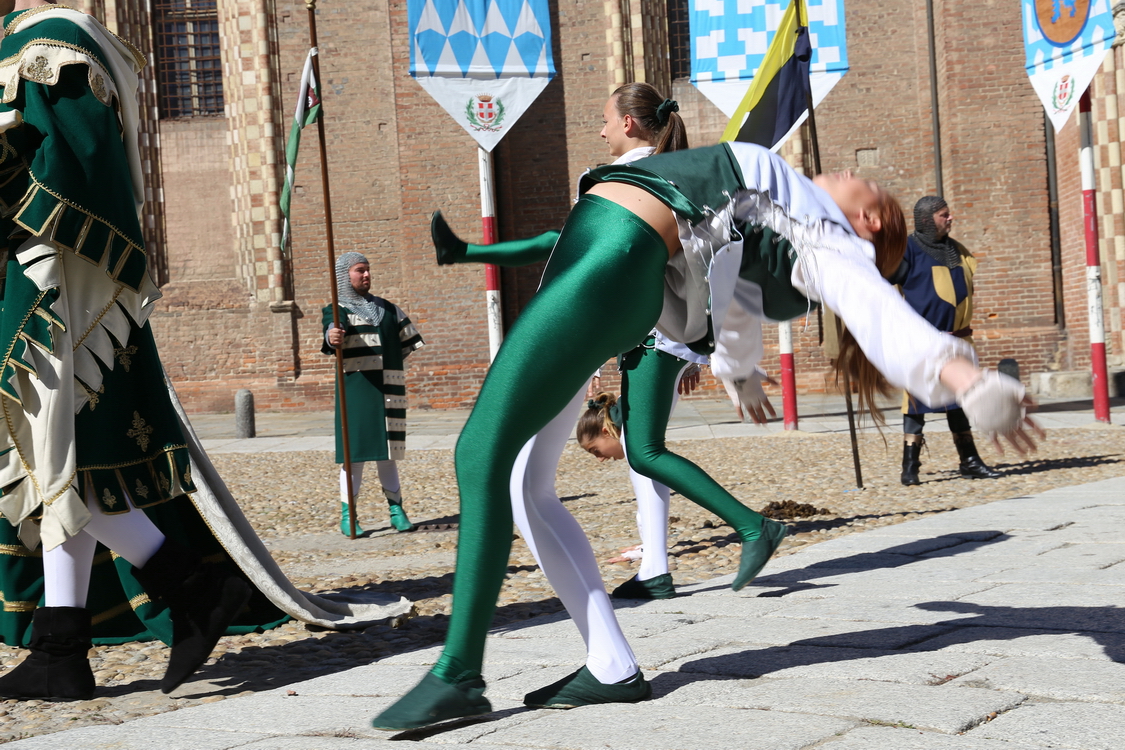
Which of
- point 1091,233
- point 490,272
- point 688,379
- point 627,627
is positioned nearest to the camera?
point 627,627

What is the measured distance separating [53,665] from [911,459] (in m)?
5.71

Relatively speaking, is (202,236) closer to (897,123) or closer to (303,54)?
(303,54)

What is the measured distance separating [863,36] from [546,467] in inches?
673

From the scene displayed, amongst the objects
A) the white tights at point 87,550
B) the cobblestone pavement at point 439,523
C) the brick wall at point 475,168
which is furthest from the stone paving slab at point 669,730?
the brick wall at point 475,168

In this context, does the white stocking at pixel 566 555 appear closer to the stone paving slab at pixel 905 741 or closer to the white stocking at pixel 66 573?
the stone paving slab at pixel 905 741

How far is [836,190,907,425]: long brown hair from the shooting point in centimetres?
246

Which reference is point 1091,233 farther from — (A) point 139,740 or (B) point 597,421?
(A) point 139,740

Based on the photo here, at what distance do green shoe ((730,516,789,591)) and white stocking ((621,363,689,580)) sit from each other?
0.63 meters

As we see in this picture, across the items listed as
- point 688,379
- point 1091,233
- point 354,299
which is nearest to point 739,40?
point 1091,233

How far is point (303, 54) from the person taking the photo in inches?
727

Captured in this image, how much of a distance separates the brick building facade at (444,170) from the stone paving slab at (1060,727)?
15151 mm

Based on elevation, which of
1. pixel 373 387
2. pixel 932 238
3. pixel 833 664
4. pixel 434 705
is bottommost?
pixel 833 664

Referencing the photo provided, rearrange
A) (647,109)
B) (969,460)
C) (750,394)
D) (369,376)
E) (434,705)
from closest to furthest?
(434,705)
(750,394)
(647,109)
(369,376)
(969,460)

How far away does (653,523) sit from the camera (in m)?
4.15
